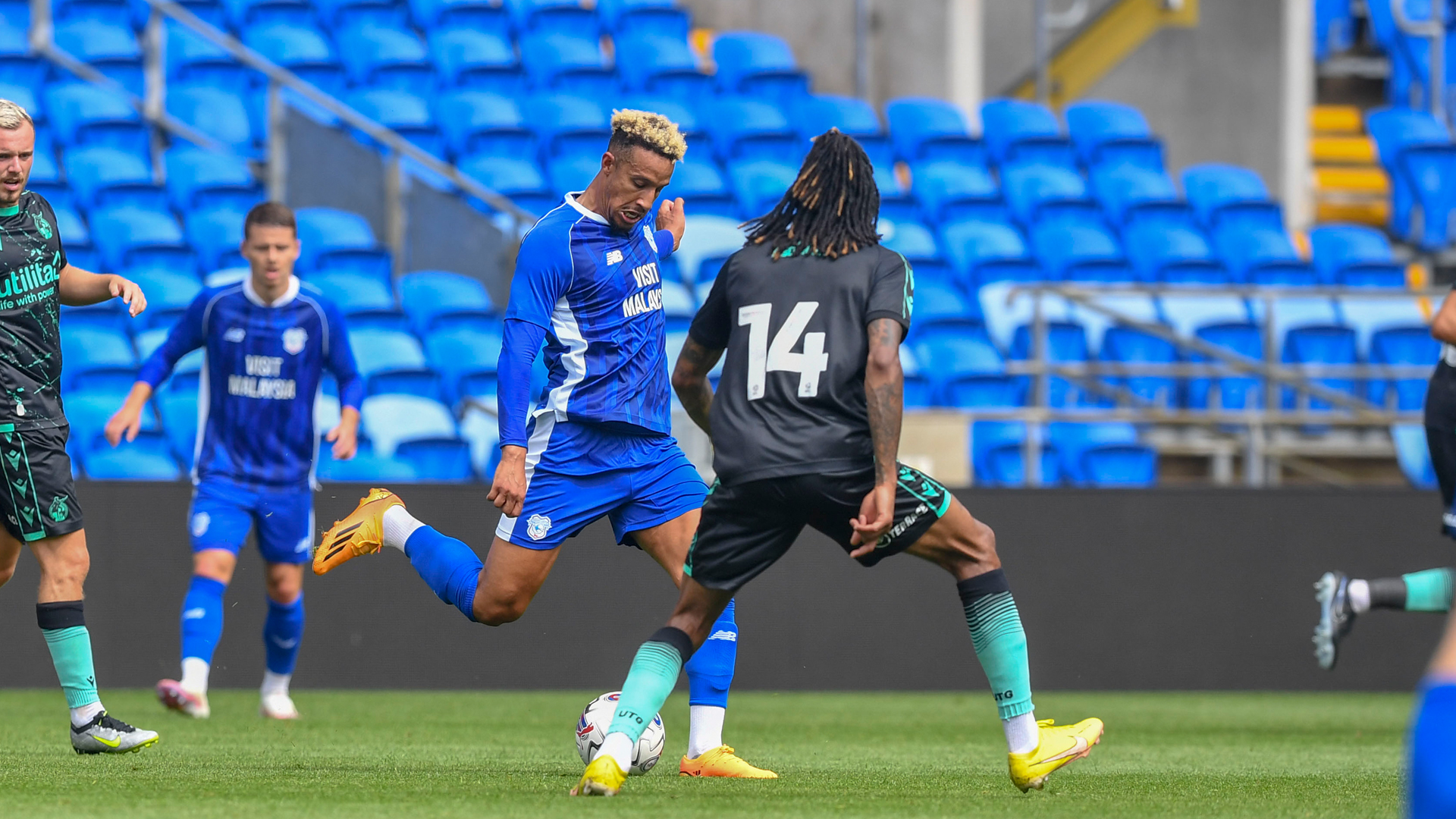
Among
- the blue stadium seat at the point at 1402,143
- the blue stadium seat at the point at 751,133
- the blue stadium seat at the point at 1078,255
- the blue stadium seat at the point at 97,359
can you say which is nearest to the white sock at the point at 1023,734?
the blue stadium seat at the point at 97,359

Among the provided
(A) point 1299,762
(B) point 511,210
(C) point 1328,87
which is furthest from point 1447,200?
(A) point 1299,762

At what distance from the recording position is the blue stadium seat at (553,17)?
16312mm

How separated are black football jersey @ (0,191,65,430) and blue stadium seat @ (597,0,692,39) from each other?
1079 centimetres

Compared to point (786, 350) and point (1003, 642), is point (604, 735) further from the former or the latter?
point (786, 350)

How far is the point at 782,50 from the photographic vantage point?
16.8 metres

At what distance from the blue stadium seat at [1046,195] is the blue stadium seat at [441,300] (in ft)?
16.3

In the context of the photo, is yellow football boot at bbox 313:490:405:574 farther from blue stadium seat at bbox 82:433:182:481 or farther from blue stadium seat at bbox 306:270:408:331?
blue stadium seat at bbox 306:270:408:331

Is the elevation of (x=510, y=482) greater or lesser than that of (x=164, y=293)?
lesser

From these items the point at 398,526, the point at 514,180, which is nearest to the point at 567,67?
the point at 514,180

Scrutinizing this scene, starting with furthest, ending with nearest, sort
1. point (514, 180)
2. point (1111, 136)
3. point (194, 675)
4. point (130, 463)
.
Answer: point (1111, 136)
point (514, 180)
point (130, 463)
point (194, 675)

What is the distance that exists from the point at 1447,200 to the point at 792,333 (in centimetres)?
1274

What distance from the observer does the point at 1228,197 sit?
16.1 meters

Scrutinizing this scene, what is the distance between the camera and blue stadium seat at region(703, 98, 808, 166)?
1537 cm

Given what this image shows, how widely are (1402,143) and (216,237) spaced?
1033cm
